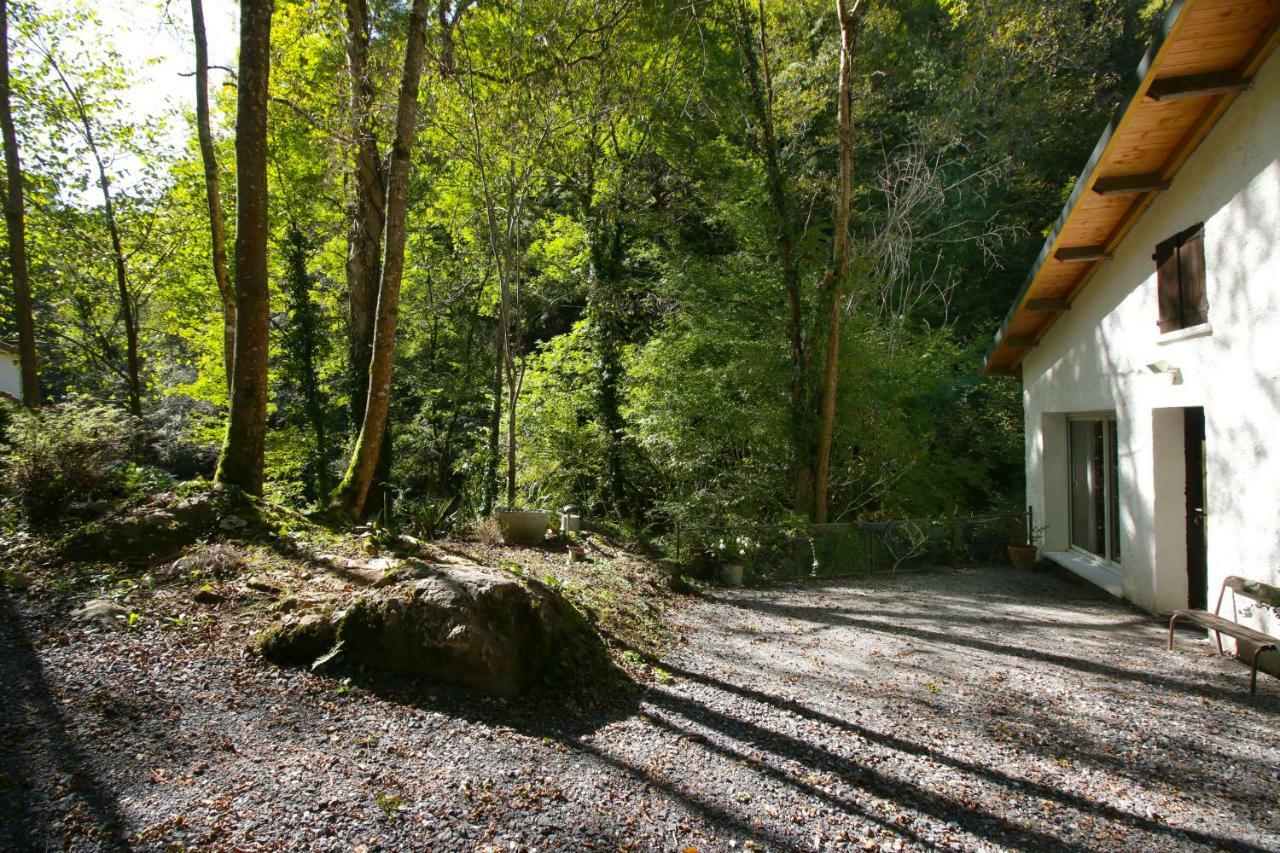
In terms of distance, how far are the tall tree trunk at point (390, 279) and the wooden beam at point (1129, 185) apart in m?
7.40

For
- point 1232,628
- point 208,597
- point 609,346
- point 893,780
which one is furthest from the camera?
point 609,346

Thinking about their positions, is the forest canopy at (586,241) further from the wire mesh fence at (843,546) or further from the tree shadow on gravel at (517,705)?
the tree shadow on gravel at (517,705)

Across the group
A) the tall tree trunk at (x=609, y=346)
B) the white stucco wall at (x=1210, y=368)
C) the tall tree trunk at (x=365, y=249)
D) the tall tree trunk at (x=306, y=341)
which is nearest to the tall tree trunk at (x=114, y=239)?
the tall tree trunk at (x=306, y=341)

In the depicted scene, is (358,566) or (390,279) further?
(390,279)

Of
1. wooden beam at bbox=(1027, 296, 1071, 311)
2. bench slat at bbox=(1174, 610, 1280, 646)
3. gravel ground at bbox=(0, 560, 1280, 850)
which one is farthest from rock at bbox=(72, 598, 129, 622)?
wooden beam at bbox=(1027, 296, 1071, 311)

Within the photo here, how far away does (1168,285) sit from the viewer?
24.2 ft

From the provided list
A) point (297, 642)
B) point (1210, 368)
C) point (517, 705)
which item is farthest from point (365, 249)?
point (1210, 368)

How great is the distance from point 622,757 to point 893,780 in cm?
143

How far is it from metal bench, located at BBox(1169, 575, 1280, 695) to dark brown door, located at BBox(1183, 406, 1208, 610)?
1.25 m

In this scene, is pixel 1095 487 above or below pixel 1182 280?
below

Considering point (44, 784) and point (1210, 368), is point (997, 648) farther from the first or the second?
point (44, 784)

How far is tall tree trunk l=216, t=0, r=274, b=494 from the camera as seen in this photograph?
6734 mm

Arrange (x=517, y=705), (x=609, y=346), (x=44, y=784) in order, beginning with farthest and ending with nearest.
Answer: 1. (x=609, y=346)
2. (x=517, y=705)
3. (x=44, y=784)

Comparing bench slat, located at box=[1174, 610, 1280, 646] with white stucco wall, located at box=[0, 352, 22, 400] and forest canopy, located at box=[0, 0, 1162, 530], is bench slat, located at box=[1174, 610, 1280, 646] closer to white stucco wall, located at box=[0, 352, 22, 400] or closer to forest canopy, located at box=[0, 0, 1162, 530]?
forest canopy, located at box=[0, 0, 1162, 530]
